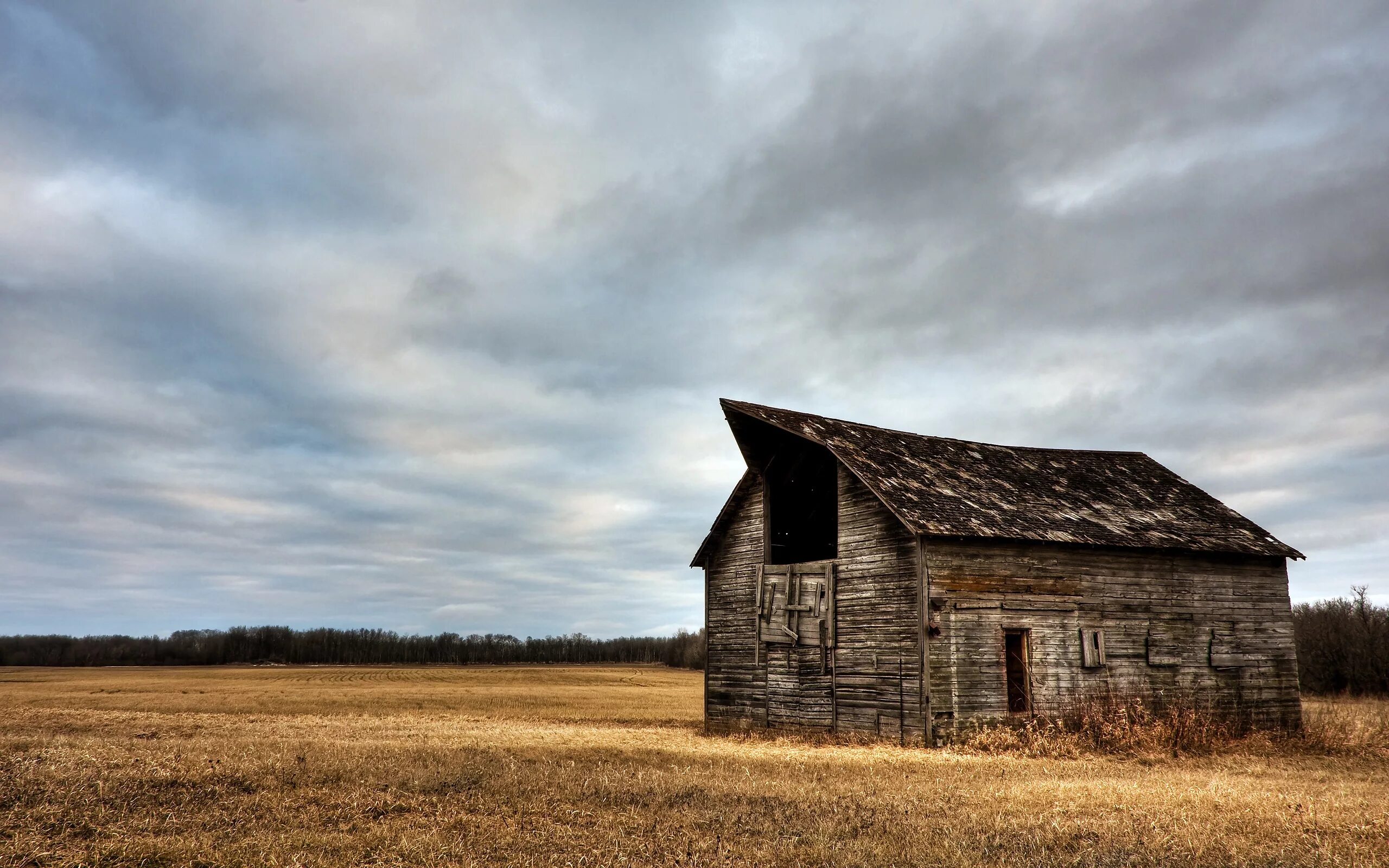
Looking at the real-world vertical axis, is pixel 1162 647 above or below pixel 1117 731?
above

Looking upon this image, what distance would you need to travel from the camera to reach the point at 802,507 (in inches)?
1045

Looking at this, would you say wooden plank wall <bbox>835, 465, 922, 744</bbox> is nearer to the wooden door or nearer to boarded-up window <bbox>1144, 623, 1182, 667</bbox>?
the wooden door

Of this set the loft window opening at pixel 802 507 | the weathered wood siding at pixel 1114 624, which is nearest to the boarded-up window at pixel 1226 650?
the weathered wood siding at pixel 1114 624

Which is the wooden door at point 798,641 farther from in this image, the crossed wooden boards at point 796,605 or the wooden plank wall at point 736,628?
the wooden plank wall at point 736,628

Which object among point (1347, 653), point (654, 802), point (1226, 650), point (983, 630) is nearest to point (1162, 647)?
point (1226, 650)

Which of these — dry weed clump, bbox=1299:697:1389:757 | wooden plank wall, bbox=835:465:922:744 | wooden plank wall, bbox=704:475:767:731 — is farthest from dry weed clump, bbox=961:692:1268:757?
wooden plank wall, bbox=704:475:767:731

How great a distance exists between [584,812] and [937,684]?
11613 mm

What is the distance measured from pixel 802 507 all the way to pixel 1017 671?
7.40 metres

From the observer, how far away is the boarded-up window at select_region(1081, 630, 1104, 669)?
21656 mm

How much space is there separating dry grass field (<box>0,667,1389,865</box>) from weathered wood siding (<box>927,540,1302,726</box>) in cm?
187

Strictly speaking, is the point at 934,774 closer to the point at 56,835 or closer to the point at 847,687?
the point at 847,687

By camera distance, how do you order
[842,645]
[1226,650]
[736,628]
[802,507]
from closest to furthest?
[842,645]
[1226,650]
[736,628]
[802,507]

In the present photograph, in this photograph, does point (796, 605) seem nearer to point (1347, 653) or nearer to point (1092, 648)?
point (1092, 648)

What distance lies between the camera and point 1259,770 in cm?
1680
